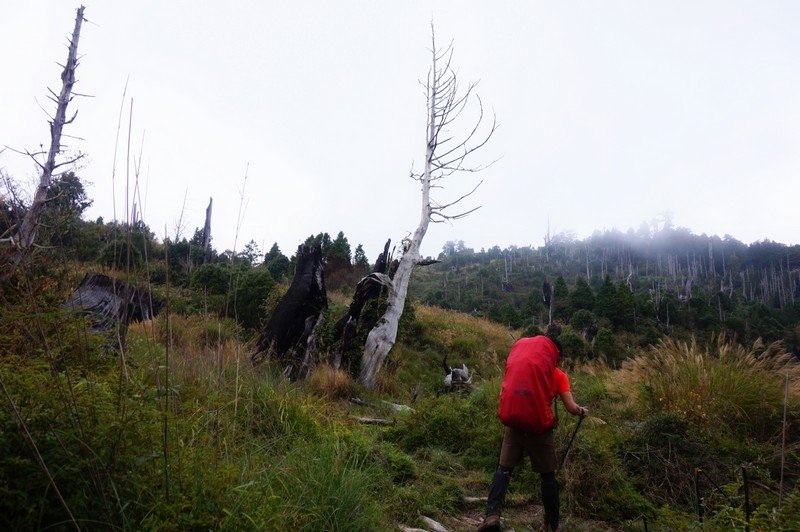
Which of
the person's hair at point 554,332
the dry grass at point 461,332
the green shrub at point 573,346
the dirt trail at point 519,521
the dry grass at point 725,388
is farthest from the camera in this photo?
the green shrub at point 573,346

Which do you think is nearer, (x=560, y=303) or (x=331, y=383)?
(x=331, y=383)

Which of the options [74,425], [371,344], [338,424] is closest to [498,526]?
[338,424]

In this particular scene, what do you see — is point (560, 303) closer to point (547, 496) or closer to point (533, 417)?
point (547, 496)

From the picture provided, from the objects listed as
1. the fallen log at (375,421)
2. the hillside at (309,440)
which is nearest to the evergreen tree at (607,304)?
the hillside at (309,440)

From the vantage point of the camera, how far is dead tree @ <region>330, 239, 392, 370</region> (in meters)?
9.39

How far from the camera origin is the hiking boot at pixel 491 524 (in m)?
3.58

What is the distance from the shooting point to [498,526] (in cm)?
362

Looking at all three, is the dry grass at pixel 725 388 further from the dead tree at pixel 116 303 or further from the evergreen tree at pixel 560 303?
the evergreen tree at pixel 560 303

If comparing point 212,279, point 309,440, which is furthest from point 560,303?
point 309,440

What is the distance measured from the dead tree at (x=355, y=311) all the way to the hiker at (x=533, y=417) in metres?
5.58

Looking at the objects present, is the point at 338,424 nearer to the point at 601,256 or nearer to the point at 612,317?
the point at 612,317

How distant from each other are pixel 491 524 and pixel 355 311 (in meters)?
6.81

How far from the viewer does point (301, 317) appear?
30.7ft

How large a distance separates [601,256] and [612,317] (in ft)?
293
